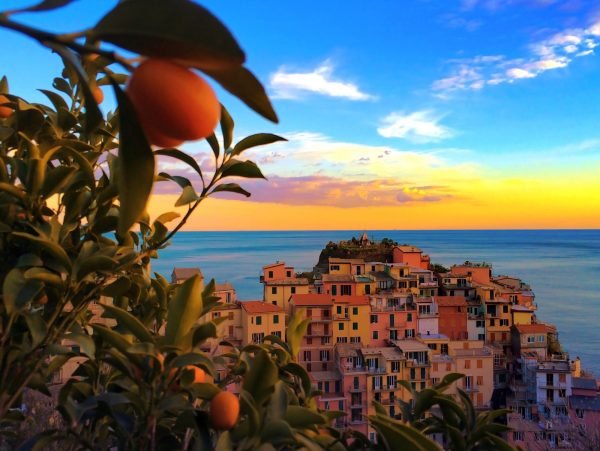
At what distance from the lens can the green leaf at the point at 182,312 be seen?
66 centimetres

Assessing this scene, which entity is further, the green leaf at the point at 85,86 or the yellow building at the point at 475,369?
the yellow building at the point at 475,369

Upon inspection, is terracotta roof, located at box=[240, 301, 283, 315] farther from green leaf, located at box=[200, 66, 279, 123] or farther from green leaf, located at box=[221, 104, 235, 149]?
green leaf, located at box=[200, 66, 279, 123]

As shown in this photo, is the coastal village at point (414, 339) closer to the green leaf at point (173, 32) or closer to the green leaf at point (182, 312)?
the green leaf at point (182, 312)

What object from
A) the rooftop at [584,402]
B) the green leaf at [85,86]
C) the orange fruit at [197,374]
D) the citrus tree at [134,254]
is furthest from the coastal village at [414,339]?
the green leaf at [85,86]

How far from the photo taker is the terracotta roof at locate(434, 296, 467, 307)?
14.6 m

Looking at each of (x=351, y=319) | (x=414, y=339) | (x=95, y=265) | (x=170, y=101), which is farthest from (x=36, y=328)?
(x=414, y=339)

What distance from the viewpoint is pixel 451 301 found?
48.4 ft

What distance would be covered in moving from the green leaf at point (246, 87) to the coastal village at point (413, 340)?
27.8ft

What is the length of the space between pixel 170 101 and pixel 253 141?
533mm

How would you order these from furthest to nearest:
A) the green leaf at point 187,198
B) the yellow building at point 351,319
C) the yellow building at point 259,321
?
1. the yellow building at point 351,319
2. the yellow building at point 259,321
3. the green leaf at point 187,198

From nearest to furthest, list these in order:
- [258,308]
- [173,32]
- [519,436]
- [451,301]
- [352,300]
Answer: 1. [173,32]
2. [519,436]
3. [258,308]
4. [352,300]
5. [451,301]

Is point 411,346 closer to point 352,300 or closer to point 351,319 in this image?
point 351,319

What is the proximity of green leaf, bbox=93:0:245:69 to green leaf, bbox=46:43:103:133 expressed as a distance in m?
0.03

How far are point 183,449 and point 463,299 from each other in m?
15.2
